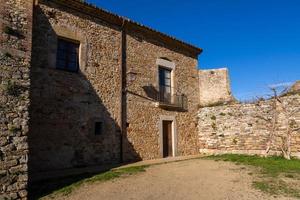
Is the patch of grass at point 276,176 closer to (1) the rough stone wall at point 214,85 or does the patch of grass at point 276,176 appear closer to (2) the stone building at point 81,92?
(2) the stone building at point 81,92

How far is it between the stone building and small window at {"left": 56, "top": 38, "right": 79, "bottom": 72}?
34mm

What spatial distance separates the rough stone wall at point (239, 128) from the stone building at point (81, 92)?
1116 mm

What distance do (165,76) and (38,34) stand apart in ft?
20.5

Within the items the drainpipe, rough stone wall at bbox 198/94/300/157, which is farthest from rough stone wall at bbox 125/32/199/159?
rough stone wall at bbox 198/94/300/157

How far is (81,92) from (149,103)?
11.0ft

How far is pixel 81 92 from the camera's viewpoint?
9.10 meters

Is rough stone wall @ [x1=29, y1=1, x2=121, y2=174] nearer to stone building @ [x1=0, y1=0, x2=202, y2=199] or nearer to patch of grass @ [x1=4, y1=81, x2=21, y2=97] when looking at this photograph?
stone building @ [x1=0, y1=0, x2=202, y2=199]

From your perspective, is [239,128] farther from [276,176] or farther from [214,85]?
[276,176]

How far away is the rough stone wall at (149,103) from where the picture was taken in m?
10.8

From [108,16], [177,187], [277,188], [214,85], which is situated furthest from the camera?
[214,85]

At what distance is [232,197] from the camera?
5121 millimetres

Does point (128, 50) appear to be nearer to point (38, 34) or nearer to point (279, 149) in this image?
point (38, 34)

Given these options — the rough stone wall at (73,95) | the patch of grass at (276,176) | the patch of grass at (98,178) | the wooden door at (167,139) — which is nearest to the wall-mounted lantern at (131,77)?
the rough stone wall at (73,95)

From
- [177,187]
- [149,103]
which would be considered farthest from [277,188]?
[149,103]
